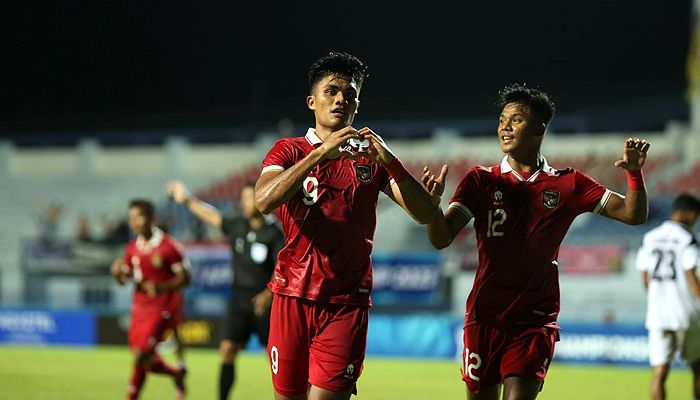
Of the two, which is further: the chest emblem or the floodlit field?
Answer: the floodlit field

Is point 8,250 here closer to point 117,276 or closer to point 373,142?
point 117,276

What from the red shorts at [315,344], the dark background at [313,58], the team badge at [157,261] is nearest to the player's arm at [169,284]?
the team badge at [157,261]

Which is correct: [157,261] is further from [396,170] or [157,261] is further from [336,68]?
[396,170]

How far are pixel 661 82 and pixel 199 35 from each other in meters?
18.8

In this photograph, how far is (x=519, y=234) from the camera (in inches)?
230

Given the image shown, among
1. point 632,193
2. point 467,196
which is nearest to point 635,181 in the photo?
point 632,193

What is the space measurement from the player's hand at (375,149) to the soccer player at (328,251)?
25 cm

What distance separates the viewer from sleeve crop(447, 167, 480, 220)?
5875 mm

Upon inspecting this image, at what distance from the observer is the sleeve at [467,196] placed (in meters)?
5.88

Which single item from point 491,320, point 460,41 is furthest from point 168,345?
point 460,41

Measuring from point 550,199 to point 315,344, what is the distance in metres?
1.53

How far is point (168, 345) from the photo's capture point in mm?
21422

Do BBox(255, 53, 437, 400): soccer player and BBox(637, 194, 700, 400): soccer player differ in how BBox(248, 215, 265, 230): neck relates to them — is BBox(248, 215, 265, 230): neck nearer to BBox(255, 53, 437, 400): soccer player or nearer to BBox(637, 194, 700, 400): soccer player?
BBox(637, 194, 700, 400): soccer player

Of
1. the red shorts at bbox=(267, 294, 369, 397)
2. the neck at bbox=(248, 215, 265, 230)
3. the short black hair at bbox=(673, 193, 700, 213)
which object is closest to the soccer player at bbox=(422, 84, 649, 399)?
the red shorts at bbox=(267, 294, 369, 397)
